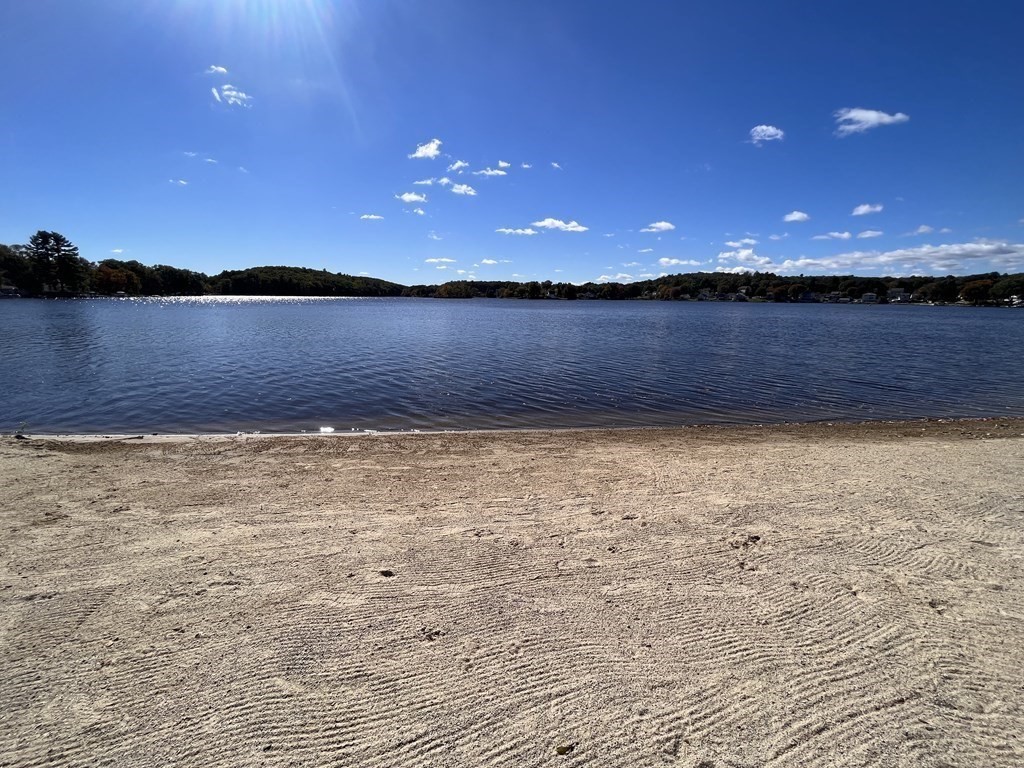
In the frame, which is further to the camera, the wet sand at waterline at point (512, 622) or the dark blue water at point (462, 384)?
the dark blue water at point (462, 384)

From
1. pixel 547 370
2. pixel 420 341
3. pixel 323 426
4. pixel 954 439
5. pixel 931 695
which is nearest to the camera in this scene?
pixel 931 695

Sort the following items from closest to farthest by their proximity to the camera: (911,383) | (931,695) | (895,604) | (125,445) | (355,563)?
(931,695) < (895,604) < (355,563) < (125,445) < (911,383)

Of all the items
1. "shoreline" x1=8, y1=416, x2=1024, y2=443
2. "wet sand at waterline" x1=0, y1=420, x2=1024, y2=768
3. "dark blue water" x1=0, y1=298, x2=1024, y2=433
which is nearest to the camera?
"wet sand at waterline" x1=0, y1=420, x2=1024, y2=768

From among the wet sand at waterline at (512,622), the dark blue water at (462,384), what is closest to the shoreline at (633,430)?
the dark blue water at (462,384)

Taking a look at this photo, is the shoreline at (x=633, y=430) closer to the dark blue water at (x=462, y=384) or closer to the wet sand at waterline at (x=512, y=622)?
the dark blue water at (x=462, y=384)

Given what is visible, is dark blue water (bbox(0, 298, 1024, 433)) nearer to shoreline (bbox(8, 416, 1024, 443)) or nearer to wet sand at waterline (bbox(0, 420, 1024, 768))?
shoreline (bbox(8, 416, 1024, 443))

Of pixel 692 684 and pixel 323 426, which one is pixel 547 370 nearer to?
pixel 323 426

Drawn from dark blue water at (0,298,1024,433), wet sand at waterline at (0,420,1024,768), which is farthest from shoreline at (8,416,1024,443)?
wet sand at waterline at (0,420,1024,768)

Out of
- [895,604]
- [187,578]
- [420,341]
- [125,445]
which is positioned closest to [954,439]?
[895,604]

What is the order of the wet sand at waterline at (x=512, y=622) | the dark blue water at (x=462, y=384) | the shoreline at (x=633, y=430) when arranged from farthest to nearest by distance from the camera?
the dark blue water at (x=462, y=384)
the shoreline at (x=633, y=430)
the wet sand at waterline at (x=512, y=622)

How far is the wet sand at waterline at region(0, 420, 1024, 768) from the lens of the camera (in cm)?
335

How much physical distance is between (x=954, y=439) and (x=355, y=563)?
16.1m

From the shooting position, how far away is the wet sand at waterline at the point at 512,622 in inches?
132

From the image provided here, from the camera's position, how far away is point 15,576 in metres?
5.37
